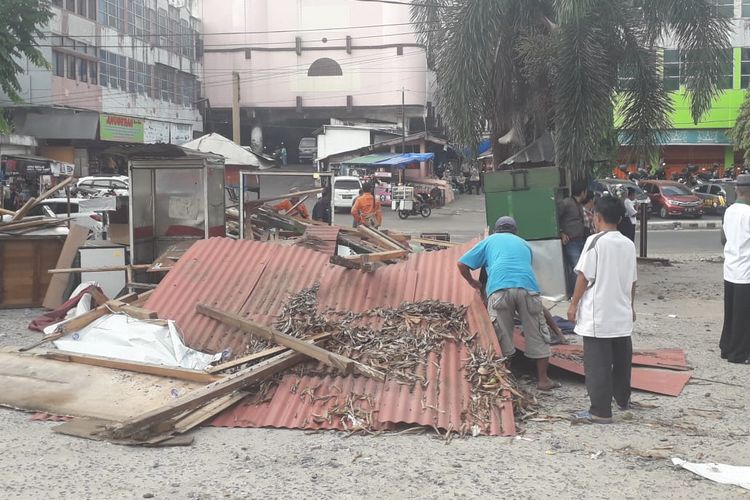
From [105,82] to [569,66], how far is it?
3423 cm

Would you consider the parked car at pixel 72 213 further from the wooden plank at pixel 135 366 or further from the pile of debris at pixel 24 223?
the wooden plank at pixel 135 366

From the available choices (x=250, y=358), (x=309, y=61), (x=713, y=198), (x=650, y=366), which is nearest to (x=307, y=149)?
(x=309, y=61)

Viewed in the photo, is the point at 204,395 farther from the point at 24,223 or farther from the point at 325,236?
the point at 24,223

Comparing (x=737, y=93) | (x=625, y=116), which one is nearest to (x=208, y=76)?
(x=737, y=93)

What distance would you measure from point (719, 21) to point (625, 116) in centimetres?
215

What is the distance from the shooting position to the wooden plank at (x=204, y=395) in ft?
16.4

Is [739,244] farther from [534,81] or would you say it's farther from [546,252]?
[534,81]

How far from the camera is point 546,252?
10820mm

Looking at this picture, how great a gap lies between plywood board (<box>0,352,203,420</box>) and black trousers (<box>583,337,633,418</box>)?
2.95 meters

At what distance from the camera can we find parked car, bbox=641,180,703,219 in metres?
29.1

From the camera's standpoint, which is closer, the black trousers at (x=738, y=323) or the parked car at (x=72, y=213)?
the black trousers at (x=738, y=323)

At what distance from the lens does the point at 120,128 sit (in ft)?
134

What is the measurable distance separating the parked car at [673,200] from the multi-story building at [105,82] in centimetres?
2154

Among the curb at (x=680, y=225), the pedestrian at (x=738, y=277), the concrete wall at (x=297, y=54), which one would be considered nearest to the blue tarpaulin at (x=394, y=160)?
the curb at (x=680, y=225)
